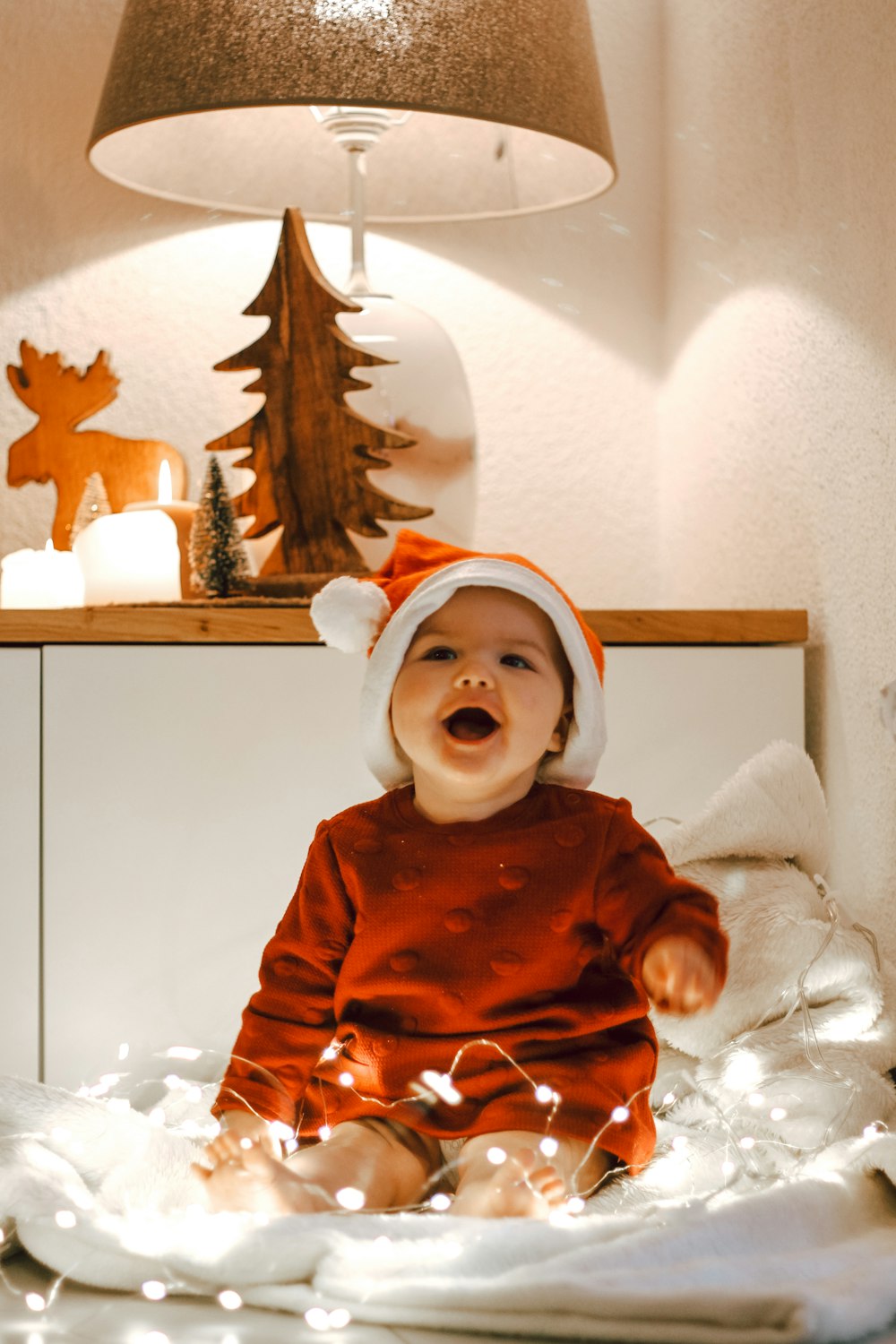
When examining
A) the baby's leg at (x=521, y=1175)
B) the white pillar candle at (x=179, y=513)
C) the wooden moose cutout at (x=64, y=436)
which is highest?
the wooden moose cutout at (x=64, y=436)

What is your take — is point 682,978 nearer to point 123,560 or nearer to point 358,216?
point 123,560

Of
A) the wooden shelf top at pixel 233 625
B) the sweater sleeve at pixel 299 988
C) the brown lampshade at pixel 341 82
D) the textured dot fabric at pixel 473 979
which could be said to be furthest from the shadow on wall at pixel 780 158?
the sweater sleeve at pixel 299 988

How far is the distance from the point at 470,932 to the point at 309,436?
61 cm

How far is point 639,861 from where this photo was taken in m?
0.90

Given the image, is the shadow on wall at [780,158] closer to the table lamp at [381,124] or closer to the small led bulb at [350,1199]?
the table lamp at [381,124]

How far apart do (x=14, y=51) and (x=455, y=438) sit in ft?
2.26

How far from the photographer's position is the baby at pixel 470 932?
85 centimetres

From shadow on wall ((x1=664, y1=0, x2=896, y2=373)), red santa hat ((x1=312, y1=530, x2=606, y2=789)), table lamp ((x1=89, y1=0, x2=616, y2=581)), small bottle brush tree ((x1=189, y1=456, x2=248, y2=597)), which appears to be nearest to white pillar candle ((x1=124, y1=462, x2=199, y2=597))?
small bottle brush tree ((x1=189, y1=456, x2=248, y2=597))

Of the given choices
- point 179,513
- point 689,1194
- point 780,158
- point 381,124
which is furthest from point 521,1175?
point 381,124

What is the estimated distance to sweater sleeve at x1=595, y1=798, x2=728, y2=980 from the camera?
2.76 feet

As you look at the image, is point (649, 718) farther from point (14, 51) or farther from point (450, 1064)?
point (14, 51)

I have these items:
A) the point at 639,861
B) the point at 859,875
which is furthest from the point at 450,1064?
the point at 859,875

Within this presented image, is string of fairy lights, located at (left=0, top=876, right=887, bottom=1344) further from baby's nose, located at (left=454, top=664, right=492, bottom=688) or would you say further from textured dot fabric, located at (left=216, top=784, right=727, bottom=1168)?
baby's nose, located at (left=454, top=664, right=492, bottom=688)

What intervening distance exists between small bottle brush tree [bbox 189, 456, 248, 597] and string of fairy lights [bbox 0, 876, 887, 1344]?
447 mm
